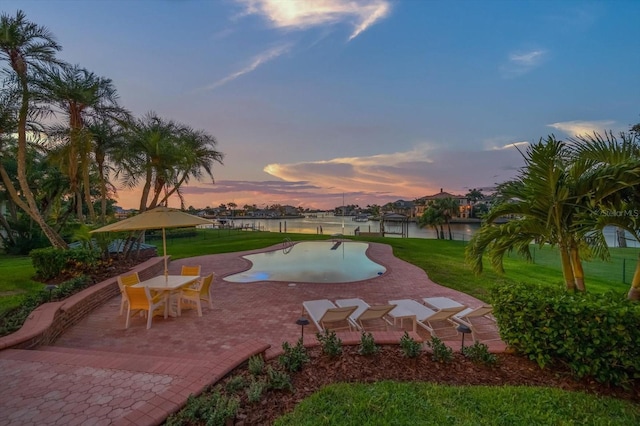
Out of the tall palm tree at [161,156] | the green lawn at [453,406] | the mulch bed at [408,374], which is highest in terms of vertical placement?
the tall palm tree at [161,156]

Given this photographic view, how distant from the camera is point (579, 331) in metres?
3.01

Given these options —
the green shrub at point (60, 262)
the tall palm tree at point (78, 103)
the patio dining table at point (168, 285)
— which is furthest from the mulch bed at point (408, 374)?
the tall palm tree at point (78, 103)

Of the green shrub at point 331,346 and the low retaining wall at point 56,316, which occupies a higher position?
the green shrub at point 331,346

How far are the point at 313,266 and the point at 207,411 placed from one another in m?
10.2

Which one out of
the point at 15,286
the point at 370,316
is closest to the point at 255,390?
the point at 370,316

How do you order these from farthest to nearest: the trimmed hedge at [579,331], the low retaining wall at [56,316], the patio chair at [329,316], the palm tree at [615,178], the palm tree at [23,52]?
the palm tree at [23,52] < the patio chair at [329,316] < the low retaining wall at [56,316] < the palm tree at [615,178] < the trimmed hedge at [579,331]

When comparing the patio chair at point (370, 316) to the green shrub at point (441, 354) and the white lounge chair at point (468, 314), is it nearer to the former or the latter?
the white lounge chair at point (468, 314)

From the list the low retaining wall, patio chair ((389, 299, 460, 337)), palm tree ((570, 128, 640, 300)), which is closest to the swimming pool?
the low retaining wall

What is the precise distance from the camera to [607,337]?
2.87 m

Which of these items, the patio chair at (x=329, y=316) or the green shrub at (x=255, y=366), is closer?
the green shrub at (x=255, y=366)

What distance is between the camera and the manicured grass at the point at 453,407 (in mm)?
2480

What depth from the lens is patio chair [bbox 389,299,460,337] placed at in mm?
5422

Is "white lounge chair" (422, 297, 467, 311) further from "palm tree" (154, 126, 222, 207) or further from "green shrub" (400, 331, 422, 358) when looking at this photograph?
"palm tree" (154, 126, 222, 207)

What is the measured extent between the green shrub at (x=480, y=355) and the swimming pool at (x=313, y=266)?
6.33 m
